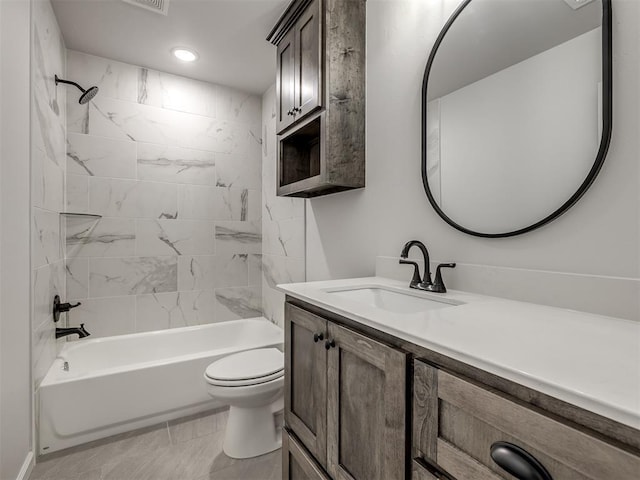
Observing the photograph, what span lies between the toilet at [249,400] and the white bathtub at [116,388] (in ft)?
1.42

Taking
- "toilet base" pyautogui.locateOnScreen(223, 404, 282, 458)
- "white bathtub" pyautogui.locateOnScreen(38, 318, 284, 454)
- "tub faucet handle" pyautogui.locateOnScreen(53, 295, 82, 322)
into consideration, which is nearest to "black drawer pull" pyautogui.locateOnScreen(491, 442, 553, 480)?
"toilet base" pyautogui.locateOnScreen(223, 404, 282, 458)

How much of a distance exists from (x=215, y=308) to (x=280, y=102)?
1.88 m

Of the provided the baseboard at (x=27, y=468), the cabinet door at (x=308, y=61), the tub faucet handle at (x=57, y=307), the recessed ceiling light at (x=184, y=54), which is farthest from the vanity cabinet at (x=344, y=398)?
the recessed ceiling light at (x=184, y=54)

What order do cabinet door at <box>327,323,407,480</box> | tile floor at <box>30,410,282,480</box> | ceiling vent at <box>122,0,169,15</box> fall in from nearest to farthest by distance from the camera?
cabinet door at <box>327,323,407,480</box>
tile floor at <box>30,410,282,480</box>
ceiling vent at <box>122,0,169,15</box>

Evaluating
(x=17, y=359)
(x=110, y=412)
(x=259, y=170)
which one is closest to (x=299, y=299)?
(x=17, y=359)

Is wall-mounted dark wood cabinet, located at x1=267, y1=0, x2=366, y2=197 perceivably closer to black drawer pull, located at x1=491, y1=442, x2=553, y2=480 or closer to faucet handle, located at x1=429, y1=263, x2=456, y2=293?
faucet handle, located at x1=429, y1=263, x2=456, y2=293

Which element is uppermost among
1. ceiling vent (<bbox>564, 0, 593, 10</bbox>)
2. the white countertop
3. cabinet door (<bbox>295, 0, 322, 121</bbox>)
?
cabinet door (<bbox>295, 0, 322, 121</bbox>)

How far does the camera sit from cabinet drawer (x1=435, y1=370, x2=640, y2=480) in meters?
0.42

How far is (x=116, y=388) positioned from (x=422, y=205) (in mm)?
2067

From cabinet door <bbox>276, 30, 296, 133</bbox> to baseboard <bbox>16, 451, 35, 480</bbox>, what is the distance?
7.14 feet

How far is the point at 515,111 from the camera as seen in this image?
1.07m

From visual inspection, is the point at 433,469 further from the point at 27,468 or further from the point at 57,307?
the point at 57,307

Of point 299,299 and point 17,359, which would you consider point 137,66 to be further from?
point 299,299

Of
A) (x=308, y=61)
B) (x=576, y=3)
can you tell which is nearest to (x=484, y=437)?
(x=576, y=3)
